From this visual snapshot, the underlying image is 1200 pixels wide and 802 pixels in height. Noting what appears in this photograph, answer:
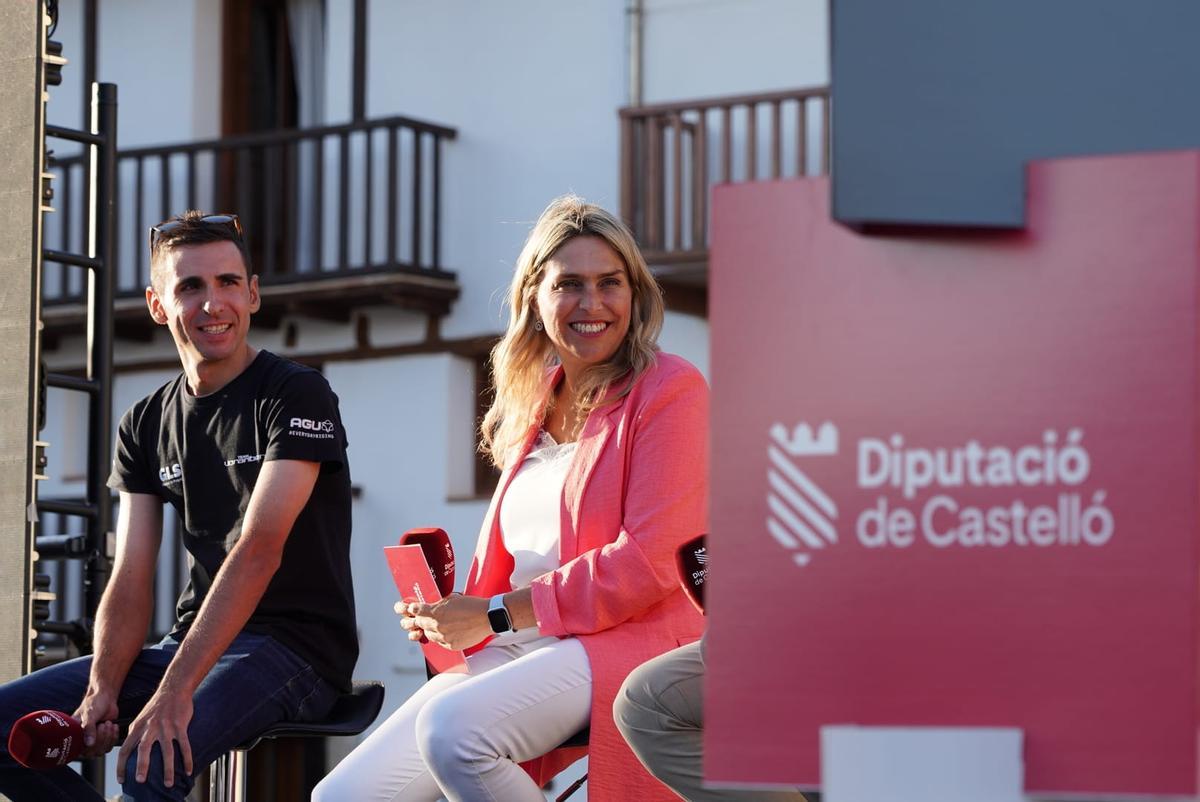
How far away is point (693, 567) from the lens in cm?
309

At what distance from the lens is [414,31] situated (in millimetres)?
14219

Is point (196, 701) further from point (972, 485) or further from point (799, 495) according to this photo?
point (972, 485)

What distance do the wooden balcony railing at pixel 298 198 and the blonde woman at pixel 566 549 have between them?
1019 cm

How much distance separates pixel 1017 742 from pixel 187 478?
7.32 ft

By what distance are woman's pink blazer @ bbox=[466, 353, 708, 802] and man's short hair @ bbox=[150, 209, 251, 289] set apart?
2.68 ft

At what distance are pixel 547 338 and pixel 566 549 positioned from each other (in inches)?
20.3

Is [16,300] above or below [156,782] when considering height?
above

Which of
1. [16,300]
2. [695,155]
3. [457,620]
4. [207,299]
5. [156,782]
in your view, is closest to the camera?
[156,782]

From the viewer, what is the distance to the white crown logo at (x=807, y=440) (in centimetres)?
186

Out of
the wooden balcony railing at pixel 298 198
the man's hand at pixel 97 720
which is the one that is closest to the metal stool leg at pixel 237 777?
the man's hand at pixel 97 720

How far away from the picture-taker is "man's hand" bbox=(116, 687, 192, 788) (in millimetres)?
3264

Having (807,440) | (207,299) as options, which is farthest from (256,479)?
(807,440)

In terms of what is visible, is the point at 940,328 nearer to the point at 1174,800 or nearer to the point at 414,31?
the point at 1174,800

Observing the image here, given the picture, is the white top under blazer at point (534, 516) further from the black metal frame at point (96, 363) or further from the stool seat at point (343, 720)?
the black metal frame at point (96, 363)
